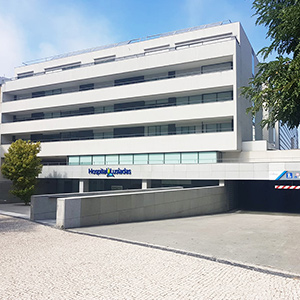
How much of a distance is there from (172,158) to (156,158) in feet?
6.23

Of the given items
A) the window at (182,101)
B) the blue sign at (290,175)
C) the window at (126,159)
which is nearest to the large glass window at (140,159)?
the window at (126,159)

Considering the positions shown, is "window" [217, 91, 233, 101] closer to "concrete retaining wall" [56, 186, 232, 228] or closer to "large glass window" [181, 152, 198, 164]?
"large glass window" [181, 152, 198, 164]

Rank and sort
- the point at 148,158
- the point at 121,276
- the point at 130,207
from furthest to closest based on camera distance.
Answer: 1. the point at 148,158
2. the point at 130,207
3. the point at 121,276

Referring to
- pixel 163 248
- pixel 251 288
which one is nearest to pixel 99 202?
pixel 163 248

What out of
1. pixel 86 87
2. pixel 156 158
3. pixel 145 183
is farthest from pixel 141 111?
pixel 86 87

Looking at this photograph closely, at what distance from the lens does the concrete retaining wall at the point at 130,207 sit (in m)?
12.2

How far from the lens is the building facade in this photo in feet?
102

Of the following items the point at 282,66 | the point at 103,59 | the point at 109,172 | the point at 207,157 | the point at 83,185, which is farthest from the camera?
the point at 103,59

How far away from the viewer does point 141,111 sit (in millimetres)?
34281

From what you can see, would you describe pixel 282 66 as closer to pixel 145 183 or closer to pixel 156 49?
pixel 145 183

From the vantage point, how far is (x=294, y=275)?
6.55 metres

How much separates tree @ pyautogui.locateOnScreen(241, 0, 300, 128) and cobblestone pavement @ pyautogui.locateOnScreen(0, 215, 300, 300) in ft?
19.1

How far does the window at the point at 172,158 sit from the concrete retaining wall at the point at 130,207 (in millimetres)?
9923

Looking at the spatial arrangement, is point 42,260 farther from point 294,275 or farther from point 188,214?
point 188,214
